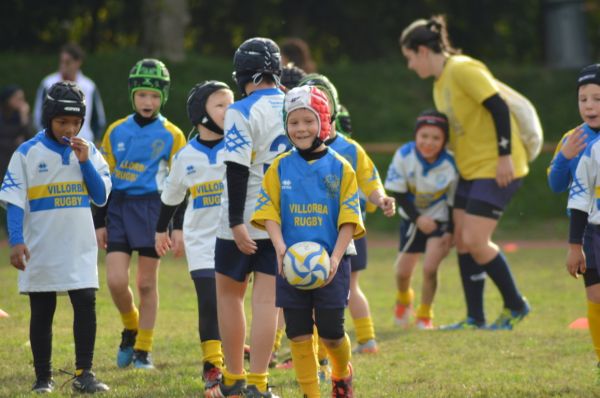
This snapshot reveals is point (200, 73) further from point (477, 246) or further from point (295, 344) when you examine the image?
point (295, 344)

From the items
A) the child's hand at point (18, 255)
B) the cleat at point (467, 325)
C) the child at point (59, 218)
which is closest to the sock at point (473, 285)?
the cleat at point (467, 325)

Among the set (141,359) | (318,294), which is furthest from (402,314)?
(318,294)

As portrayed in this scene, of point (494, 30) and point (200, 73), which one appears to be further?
point (494, 30)

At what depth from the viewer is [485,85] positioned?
30.7ft

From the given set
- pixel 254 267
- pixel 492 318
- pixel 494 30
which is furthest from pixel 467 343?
pixel 494 30

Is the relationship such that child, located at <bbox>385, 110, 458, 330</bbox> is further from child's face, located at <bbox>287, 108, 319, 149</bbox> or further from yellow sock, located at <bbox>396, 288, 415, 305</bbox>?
child's face, located at <bbox>287, 108, 319, 149</bbox>

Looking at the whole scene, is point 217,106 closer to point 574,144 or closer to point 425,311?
point 574,144

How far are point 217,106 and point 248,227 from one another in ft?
3.60

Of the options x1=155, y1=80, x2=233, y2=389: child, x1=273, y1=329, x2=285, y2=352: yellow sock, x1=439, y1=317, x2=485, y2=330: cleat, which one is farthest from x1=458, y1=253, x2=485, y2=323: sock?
x1=155, y1=80, x2=233, y2=389: child

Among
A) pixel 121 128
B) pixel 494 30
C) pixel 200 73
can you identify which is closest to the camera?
pixel 121 128

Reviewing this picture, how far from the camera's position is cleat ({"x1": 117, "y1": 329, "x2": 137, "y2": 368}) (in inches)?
314

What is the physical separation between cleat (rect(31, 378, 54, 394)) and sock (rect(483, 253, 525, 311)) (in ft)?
13.9

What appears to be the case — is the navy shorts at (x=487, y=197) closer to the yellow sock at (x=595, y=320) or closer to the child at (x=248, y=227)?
the yellow sock at (x=595, y=320)

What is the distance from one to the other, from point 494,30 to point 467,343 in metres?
22.4
